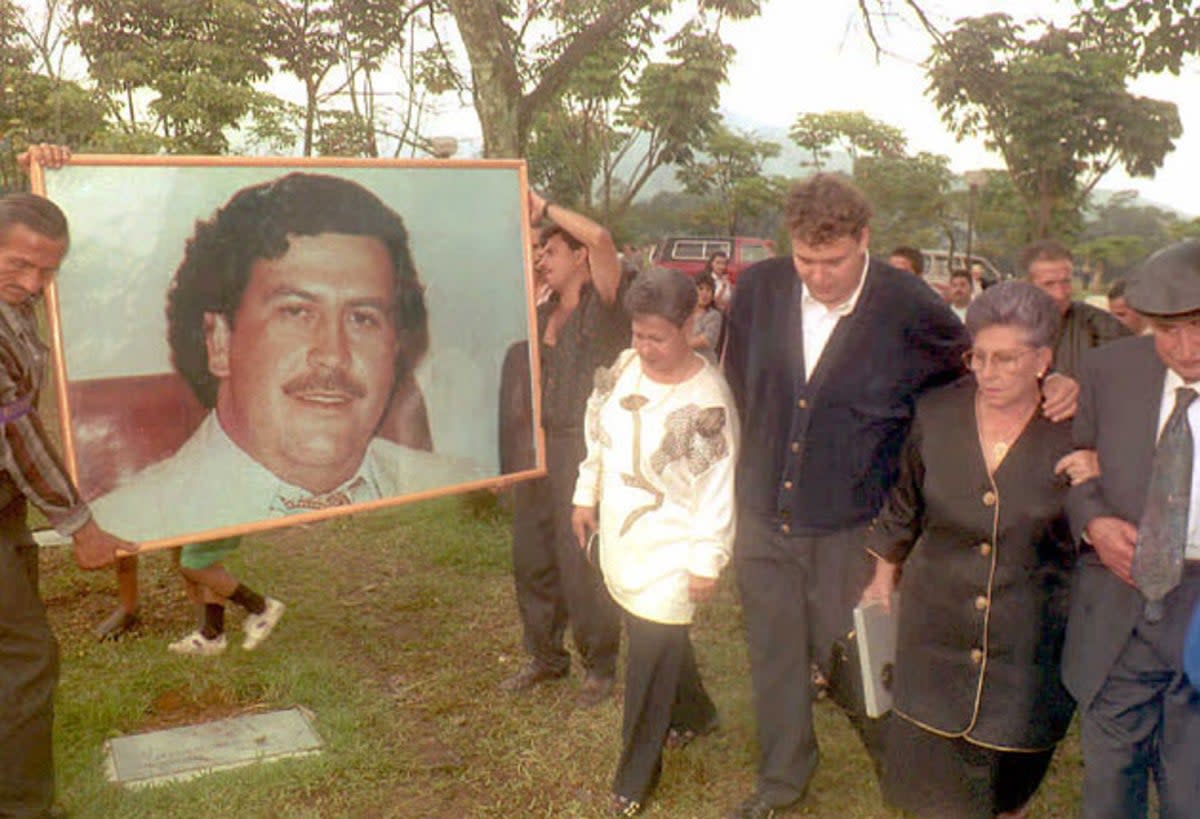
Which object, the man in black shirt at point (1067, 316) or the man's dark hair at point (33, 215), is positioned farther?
the man in black shirt at point (1067, 316)

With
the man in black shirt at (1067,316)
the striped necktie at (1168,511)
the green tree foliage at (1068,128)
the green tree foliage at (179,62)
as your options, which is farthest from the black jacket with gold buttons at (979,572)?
the green tree foliage at (1068,128)

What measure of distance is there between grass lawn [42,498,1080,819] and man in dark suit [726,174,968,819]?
1.72 ft

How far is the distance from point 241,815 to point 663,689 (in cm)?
153

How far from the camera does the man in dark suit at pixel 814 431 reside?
3.38m

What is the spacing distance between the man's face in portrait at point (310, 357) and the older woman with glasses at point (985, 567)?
2.18m

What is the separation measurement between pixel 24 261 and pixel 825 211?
2.48m

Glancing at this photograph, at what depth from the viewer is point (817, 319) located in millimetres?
3477

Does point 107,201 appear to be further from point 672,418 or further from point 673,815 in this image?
point 673,815

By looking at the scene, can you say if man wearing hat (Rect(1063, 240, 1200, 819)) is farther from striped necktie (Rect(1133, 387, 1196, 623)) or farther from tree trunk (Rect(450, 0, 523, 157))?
tree trunk (Rect(450, 0, 523, 157))

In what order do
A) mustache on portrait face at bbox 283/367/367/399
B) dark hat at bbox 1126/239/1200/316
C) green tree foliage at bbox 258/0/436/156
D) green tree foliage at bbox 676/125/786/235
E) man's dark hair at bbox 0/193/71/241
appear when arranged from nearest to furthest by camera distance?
dark hat at bbox 1126/239/1200/316
man's dark hair at bbox 0/193/71/241
mustache on portrait face at bbox 283/367/367/399
green tree foliage at bbox 258/0/436/156
green tree foliage at bbox 676/125/786/235

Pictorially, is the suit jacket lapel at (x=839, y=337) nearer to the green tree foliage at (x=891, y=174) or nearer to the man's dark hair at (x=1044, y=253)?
the man's dark hair at (x=1044, y=253)

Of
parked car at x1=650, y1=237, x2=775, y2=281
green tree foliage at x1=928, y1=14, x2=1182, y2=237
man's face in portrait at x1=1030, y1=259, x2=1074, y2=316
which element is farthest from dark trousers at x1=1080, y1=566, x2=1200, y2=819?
green tree foliage at x1=928, y1=14, x2=1182, y2=237

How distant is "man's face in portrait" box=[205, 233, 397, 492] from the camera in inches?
160

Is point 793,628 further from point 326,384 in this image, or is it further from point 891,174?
point 891,174
